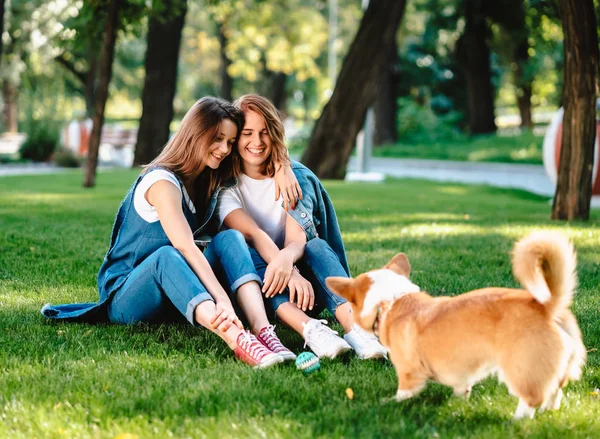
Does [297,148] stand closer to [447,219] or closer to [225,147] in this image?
[447,219]

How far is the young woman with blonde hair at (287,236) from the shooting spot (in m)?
4.01

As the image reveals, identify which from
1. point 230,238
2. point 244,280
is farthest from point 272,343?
point 230,238

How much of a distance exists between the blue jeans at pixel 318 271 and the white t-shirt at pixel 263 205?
1.02 ft

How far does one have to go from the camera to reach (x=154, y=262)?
12.9 ft

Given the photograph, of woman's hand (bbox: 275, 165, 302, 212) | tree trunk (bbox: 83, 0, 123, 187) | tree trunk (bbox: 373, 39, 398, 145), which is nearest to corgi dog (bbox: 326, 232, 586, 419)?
woman's hand (bbox: 275, 165, 302, 212)

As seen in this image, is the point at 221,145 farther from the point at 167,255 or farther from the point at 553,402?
the point at 553,402

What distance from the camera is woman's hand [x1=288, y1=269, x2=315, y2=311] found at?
4.08 metres

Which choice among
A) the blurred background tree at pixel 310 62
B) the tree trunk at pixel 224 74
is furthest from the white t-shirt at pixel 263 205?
the tree trunk at pixel 224 74

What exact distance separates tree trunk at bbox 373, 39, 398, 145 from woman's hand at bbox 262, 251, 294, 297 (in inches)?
909

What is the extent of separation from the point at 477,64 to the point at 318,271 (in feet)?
74.6

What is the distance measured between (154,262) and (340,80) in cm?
1060

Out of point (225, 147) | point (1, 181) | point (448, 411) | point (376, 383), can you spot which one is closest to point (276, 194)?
point (225, 147)

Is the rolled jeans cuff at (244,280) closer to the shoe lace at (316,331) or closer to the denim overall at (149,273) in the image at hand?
the denim overall at (149,273)

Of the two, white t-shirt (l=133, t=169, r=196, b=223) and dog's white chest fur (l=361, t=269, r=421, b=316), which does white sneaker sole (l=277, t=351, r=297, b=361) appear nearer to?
dog's white chest fur (l=361, t=269, r=421, b=316)
